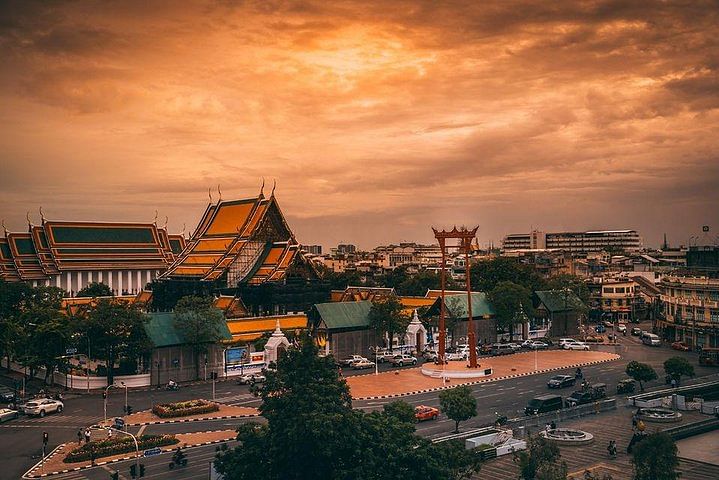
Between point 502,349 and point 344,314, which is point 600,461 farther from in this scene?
point 502,349

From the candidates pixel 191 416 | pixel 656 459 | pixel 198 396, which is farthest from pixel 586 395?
pixel 198 396

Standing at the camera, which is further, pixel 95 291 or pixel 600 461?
pixel 95 291

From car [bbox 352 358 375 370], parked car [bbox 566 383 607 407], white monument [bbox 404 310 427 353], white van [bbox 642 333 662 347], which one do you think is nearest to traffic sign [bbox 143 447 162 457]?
parked car [bbox 566 383 607 407]

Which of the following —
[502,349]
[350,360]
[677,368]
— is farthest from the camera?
[502,349]

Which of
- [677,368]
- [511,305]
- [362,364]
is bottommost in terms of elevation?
[362,364]

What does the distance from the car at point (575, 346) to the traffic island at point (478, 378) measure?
6.25 ft

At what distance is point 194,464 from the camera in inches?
1734

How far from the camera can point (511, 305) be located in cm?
9638

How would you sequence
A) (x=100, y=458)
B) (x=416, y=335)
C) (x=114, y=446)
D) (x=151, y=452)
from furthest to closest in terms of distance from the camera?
(x=416, y=335) → (x=114, y=446) → (x=100, y=458) → (x=151, y=452)

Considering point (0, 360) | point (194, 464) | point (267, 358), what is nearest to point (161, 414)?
point (194, 464)

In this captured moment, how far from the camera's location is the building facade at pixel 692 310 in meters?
89.6

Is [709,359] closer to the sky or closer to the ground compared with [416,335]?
closer to the ground

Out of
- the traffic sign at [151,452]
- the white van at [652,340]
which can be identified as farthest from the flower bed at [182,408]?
the white van at [652,340]

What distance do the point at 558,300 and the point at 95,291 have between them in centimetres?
6971
